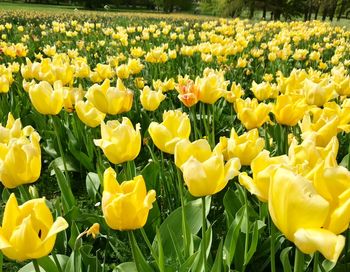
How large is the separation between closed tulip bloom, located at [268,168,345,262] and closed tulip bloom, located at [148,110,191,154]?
82cm

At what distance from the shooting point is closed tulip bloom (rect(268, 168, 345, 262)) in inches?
33.2

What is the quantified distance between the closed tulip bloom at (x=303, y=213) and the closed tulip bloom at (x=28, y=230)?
0.55 meters

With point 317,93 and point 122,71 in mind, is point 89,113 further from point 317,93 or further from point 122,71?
point 122,71

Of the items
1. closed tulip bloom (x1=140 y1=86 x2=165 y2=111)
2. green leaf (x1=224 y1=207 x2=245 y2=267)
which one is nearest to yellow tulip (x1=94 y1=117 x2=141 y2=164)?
green leaf (x1=224 y1=207 x2=245 y2=267)

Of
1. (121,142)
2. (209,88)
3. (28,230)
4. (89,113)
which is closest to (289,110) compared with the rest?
(209,88)

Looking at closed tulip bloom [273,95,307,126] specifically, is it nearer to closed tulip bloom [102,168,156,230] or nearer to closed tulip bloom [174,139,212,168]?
closed tulip bloom [174,139,212,168]

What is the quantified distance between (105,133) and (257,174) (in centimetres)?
69

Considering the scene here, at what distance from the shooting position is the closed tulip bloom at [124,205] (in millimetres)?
1221

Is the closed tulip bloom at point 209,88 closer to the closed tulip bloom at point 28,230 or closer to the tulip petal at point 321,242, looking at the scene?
the closed tulip bloom at point 28,230

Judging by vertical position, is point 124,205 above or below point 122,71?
above

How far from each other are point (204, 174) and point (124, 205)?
0.86 ft

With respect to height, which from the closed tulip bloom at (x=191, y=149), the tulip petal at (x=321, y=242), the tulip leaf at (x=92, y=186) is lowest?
the tulip leaf at (x=92, y=186)

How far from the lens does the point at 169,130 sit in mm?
1767

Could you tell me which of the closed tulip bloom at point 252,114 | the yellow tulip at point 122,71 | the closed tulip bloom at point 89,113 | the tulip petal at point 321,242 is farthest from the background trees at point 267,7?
the tulip petal at point 321,242
